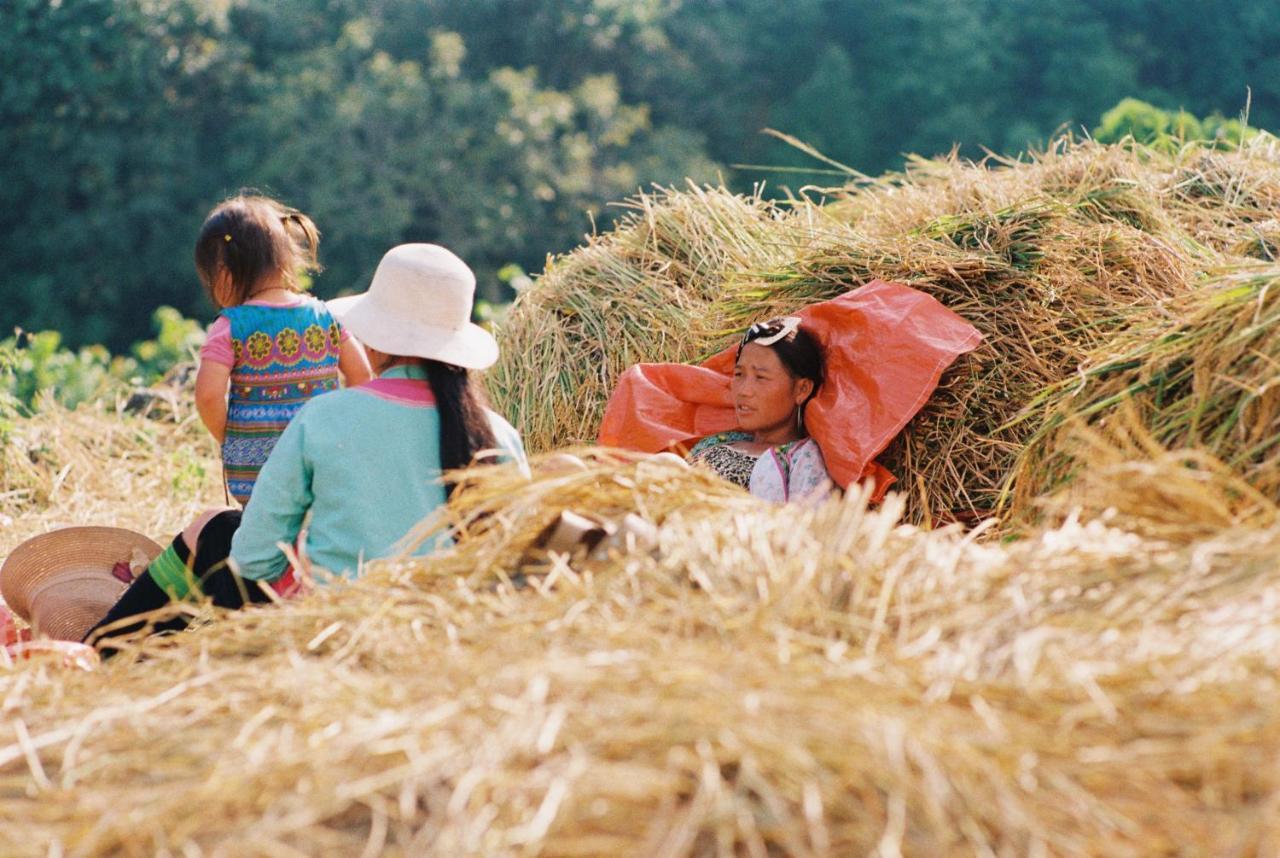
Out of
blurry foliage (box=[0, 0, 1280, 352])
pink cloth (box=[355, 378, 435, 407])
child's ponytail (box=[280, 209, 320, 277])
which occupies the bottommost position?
blurry foliage (box=[0, 0, 1280, 352])

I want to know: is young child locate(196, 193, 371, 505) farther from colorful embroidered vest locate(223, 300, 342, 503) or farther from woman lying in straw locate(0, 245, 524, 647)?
woman lying in straw locate(0, 245, 524, 647)

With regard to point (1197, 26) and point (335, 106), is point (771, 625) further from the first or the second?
point (1197, 26)

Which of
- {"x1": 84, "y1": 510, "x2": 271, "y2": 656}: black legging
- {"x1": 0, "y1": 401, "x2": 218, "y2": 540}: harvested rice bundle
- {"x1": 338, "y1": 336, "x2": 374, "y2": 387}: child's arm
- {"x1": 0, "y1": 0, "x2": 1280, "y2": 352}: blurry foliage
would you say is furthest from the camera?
{"x1": 0, "y1": 0, "x2": 1280, "y2": 352}: blurry foliage

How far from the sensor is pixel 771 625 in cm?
190

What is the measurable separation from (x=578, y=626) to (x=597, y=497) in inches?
19.4

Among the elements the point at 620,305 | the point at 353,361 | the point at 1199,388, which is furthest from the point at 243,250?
the point at 1199,388

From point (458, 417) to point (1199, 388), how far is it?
4.58 feet

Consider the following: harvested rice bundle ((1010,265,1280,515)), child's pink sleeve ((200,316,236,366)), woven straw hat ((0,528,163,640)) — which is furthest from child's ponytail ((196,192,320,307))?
harvested rice bundle ((1010,265,1280,515))

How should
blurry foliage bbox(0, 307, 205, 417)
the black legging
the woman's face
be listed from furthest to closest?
blurry foliage bbox(0, 307, 205, 417) → the woman's face → the black legging

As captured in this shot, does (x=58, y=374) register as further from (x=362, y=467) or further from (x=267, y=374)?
(x=362, y=467)

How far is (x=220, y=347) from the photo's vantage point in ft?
12.6

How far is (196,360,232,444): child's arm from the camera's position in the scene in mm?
3840

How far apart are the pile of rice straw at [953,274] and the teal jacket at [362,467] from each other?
122cm

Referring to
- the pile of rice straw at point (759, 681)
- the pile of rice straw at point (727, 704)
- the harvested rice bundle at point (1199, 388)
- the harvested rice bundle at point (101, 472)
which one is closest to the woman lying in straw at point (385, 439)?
the pile of rice straw at point (759, 681)
